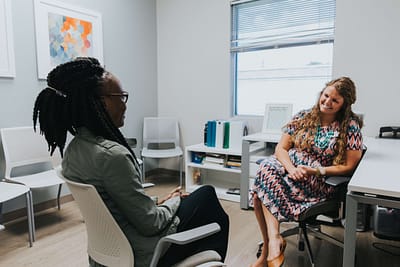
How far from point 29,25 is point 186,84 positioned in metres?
1.89

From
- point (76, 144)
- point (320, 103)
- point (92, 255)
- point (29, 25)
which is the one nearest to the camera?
point (76, 144)

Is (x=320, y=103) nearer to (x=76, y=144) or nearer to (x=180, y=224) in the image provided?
(x=180, y=224)

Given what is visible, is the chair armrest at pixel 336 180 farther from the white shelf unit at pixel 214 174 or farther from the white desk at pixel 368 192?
the white shelf unit at pixel 214 174

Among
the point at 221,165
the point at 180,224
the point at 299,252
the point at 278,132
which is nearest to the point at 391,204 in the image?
the point at 180,224

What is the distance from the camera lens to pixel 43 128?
1146mm

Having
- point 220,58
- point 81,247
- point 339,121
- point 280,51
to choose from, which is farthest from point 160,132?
point 339,121

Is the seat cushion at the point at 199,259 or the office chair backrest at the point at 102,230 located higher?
the office chair backrest at the point at 102,230

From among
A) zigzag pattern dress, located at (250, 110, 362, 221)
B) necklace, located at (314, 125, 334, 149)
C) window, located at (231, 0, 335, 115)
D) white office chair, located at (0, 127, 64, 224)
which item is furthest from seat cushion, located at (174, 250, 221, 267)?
window, located at (231, 0, 335, 115)

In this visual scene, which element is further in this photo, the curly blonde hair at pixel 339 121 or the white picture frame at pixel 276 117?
the white picture frame at pixel 276 117

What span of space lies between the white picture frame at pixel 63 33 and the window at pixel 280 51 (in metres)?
1.60

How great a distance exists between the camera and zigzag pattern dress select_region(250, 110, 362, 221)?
1.88m

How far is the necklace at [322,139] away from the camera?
6.61ft

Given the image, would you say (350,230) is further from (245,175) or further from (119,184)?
(245,175)

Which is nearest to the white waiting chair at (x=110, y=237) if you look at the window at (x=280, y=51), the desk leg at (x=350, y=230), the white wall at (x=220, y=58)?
the desk leg at (x=350, y=230)
